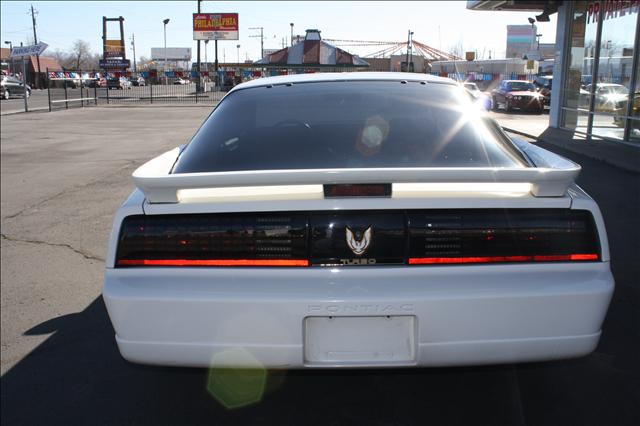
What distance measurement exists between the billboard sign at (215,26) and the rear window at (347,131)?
4174 cm

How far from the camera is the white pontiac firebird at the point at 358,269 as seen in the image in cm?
239

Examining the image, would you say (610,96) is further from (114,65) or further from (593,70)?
(114,65)

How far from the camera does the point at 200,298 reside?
240 cm

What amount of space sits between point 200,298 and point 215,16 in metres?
44.3

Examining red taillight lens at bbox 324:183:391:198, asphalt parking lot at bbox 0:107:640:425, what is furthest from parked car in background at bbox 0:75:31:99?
red taillight lens at bbox 324:183:391:198

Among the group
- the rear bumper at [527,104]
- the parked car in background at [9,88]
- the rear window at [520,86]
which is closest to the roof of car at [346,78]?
the rear bumper at [527,104]

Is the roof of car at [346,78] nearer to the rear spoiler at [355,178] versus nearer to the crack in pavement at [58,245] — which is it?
the rear spoiler at [355,178]

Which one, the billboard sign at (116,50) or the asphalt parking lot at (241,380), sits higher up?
the billboard sign at (116,50)

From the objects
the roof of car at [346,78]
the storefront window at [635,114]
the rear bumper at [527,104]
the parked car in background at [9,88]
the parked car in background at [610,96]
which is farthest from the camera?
the parked car in background at [9,88]

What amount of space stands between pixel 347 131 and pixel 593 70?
13.8 metres

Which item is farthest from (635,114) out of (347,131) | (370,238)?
(370,238)

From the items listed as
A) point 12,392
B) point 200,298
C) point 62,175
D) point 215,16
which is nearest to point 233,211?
point 200,298

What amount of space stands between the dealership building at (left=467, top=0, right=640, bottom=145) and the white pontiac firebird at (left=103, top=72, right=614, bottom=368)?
11886 millimetres

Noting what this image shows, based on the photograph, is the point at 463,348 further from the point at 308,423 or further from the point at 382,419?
the point at 308,423
